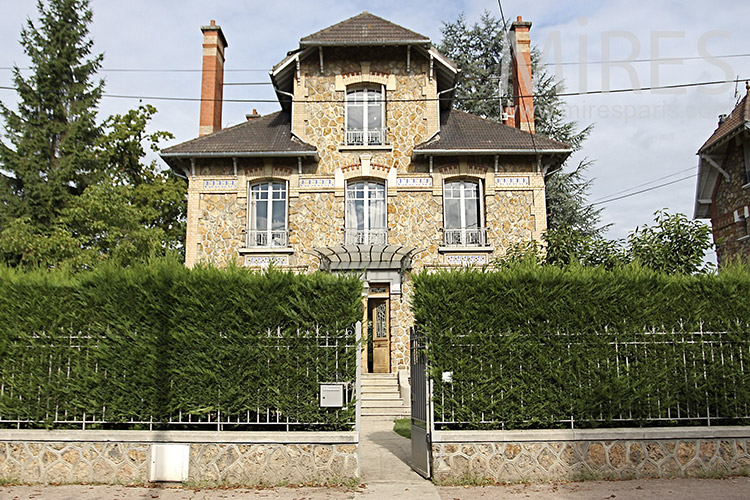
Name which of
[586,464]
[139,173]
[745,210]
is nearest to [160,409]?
[586,464]

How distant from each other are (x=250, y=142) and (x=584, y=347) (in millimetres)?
10957

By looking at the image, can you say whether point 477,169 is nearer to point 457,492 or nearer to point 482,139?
point 482,139

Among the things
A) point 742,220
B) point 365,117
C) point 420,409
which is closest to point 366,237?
point 365,117

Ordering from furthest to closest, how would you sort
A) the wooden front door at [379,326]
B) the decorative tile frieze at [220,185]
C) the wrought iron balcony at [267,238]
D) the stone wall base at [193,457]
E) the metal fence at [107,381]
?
the decorative tile frieze at [220,185]
the wooden front door at [379,326]
the wrought iron balcony at [267,238]
the metal fence at [107,381]
the stone wall base at [193,457]

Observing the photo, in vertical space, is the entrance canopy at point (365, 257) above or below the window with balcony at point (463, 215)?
below

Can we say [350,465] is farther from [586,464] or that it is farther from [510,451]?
[586,464]

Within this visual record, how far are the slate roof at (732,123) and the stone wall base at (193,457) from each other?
49.2 feet

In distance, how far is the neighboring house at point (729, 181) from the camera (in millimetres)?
16844

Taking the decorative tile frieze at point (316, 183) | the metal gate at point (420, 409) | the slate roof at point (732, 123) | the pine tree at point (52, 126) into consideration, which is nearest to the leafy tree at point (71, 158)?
the pine tree at point (52, 126)

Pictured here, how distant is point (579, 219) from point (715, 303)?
52.4 feet

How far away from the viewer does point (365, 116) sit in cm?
1598

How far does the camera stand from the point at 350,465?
7.09m

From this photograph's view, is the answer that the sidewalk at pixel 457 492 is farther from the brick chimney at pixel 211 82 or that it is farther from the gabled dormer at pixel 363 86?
the brick chimney at pixel 211 82

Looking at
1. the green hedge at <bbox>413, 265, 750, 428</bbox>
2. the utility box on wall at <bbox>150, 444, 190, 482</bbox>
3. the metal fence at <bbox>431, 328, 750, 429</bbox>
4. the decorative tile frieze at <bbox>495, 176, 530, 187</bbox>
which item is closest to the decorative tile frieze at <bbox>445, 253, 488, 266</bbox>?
the decorative tile frieze at <bbox>495, 176, 530, 187</bbox>
